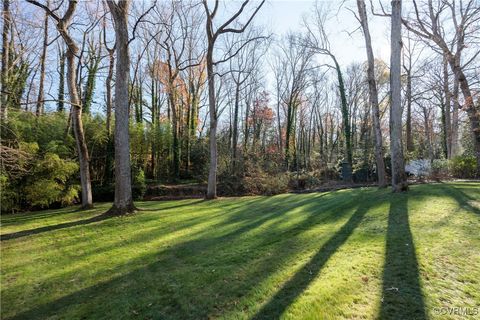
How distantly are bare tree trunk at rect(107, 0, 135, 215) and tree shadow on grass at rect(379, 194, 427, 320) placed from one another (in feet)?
20.5

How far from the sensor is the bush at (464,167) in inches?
421

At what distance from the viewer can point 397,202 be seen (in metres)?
5.92

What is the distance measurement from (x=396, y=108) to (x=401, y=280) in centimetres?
563

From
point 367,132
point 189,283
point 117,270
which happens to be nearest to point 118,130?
point 117,270

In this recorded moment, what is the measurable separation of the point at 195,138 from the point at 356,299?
17947mm

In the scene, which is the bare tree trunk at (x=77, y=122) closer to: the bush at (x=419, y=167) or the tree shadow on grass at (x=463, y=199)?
the tree shadow on grass at (x=463, y=199)

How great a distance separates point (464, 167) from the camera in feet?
35.7

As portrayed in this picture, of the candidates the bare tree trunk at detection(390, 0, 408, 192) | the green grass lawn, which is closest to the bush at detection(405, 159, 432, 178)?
the bare tree trunk at detection(390, 0, 408, 192)

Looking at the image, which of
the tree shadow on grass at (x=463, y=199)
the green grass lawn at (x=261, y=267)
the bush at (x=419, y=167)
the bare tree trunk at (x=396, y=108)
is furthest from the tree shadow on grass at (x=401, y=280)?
the bush at (x=419, y=167)

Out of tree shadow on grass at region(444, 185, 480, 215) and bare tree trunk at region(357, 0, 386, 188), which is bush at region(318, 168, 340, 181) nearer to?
bare tree trunk at region(357, 0, 386, 188)

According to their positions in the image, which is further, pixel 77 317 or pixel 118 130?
pixel 118 130

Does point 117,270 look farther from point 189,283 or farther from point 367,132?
point 367,132

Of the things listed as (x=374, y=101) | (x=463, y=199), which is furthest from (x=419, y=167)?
(x=463, y=199)

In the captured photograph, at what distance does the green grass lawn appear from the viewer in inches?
93.0
